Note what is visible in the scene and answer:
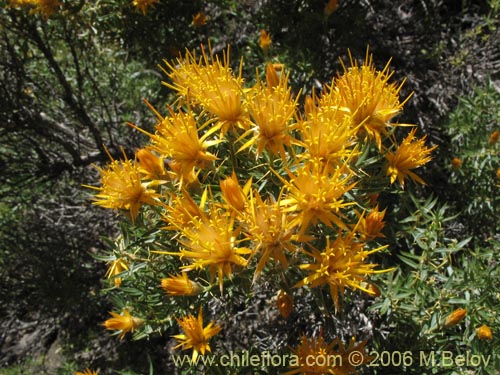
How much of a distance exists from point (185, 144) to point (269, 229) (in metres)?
0.46

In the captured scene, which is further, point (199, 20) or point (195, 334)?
point (199, 20)

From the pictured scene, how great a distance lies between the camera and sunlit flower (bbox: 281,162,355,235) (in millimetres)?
1317

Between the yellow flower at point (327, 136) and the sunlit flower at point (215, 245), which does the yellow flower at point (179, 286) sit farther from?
the yellow flower at point (327, 136)

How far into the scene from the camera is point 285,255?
1.45 m

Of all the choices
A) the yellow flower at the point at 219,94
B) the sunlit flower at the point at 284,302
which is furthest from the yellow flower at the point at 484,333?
the yellow flower at the point at 219,94

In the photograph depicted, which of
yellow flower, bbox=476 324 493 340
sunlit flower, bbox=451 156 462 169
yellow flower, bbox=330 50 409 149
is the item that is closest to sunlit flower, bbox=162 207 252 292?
yellow flower, bbox=330 50 409 149

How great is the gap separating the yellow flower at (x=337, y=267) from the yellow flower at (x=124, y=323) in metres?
0.97

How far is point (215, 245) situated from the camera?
135 cm

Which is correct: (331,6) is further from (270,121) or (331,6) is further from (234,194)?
(234,194)

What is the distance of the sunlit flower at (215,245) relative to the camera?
1.35 metres

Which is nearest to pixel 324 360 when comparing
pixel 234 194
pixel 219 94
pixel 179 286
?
pixel 179 286

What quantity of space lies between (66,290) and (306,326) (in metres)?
2.39

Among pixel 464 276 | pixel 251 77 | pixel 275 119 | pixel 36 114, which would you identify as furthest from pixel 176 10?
pixel 464 276

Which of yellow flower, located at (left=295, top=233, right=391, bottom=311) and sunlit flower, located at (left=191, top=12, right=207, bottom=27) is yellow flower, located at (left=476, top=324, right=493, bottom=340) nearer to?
yellow flower, located at (left=295, top=233, right=391, bottom=311)
